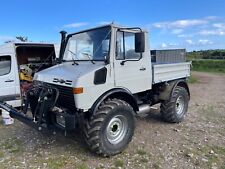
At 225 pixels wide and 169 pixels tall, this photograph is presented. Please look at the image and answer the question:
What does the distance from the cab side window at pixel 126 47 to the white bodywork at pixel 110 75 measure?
0.34 feet

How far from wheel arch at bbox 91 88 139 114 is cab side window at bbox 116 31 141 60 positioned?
24.8 inches

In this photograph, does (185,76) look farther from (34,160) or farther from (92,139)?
(34,160)

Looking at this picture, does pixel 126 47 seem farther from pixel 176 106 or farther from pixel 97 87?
pixel 176 106

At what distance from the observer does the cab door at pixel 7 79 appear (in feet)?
26.3

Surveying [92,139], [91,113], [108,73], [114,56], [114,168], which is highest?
[114,56]

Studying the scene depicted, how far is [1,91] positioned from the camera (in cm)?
798

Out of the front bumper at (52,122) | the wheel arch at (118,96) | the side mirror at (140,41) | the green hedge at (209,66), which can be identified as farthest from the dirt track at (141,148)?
the green hedge at (209,66)

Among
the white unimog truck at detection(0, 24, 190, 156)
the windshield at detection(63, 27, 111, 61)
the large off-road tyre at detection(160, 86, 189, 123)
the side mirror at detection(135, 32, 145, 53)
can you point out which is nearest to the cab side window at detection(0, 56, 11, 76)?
the white unimog truck at detection(0, 24, 190, 156)

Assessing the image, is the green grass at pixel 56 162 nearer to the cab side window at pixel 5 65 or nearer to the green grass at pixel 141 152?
the green grass at pixel 141 152

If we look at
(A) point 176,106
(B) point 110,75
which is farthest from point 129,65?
(A) point 176,106

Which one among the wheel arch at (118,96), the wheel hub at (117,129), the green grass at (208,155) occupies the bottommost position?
the green grass at (208,155)

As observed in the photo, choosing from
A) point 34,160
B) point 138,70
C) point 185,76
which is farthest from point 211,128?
point 34,160

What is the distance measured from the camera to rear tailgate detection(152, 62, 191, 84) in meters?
5.78

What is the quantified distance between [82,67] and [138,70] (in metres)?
1.21
